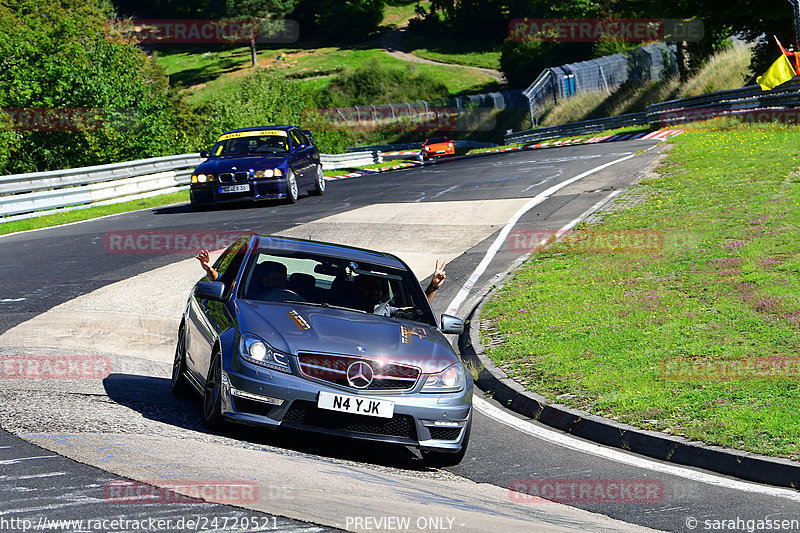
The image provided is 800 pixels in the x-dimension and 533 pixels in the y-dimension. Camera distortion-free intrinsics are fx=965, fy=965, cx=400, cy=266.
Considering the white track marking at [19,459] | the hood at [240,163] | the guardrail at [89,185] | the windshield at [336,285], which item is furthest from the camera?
the guardrail at [89,185]

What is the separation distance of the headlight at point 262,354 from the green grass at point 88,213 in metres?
16.0

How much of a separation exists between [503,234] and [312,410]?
40.1 ft

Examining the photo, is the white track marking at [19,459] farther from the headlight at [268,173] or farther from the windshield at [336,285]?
the headlight at [268,173]

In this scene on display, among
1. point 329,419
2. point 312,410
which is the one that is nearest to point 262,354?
point 312,410

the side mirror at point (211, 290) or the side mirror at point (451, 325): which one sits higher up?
the side mirror at point (211, 290)

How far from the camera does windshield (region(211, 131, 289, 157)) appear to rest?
22.5 metres

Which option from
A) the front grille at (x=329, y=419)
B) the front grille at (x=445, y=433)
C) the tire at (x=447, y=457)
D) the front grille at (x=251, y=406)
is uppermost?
the front grille at (x=251, y=406)

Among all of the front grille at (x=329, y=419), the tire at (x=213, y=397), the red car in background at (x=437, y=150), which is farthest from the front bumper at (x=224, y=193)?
the red car in background at (x=437, y=150)

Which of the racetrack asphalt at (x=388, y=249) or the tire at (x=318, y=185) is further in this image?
the tire at (x=318, y=185)

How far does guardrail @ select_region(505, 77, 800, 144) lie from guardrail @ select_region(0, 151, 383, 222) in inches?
742

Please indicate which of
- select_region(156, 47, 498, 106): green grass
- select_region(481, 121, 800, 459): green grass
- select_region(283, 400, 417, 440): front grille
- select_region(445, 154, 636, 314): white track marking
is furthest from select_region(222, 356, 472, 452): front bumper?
select_region(156, 47, 498, 106): green grass

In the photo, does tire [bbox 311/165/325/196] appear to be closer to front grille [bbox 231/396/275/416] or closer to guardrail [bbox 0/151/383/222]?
guardrail [bbox 0/151/383/222]

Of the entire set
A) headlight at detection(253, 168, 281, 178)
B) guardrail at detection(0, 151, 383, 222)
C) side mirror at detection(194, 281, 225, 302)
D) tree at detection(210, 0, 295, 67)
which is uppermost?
tree at detection(210, 0, 295, 67)

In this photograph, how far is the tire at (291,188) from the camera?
22356mm
